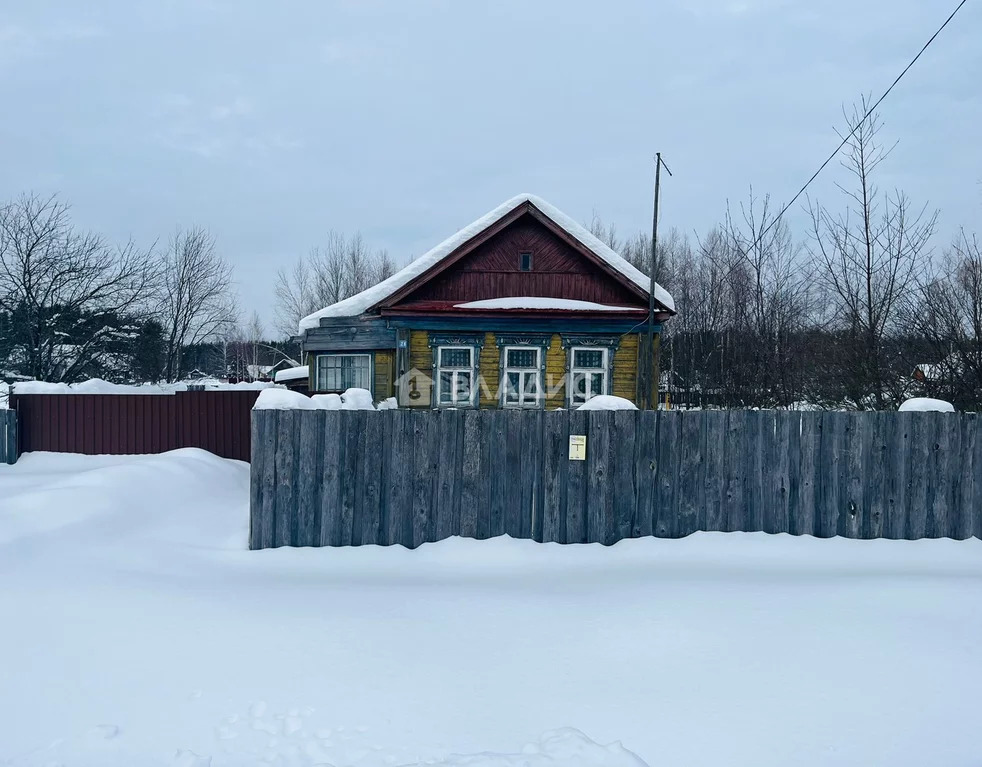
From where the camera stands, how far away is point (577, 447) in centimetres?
687

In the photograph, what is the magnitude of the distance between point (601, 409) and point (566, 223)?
9547mm

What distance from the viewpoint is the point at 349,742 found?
3.31m

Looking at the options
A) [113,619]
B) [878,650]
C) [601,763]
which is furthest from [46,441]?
[878,650]

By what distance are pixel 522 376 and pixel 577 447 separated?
8.85m

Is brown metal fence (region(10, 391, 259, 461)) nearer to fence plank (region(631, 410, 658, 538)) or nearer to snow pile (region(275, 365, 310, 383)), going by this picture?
fence plank (region(631, 410, 658, 538))

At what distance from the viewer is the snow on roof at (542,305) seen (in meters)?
15.0

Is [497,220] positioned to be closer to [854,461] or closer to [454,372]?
[454,372]

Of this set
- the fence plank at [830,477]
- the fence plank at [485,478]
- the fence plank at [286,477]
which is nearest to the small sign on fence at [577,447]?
the fence plank at [485,478]

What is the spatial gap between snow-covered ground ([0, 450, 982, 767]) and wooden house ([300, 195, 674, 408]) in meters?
8.93

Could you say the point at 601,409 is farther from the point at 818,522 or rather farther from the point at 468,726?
the point at 468,726

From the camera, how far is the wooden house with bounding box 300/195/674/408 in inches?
601

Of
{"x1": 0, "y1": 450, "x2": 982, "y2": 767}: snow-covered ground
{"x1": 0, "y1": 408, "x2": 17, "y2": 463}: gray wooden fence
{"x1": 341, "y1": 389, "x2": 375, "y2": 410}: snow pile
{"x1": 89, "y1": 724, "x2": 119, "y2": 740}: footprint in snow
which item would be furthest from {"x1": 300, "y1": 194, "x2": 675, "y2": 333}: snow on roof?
{"x1": 89, "y1": 724, "x2": 119, "y2": 740}: footprint in snow

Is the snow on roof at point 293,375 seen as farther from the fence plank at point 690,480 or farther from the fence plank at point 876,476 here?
the fence plank at point 876,476

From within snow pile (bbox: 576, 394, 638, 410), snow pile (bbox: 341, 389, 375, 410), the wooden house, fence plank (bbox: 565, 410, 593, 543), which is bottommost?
fence plank (bbox: 565, 410, 593, 543)
